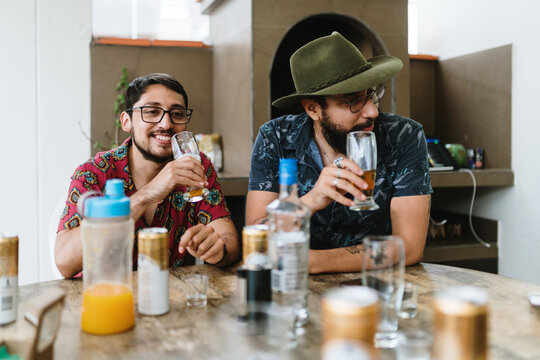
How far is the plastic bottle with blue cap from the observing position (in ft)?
3.02

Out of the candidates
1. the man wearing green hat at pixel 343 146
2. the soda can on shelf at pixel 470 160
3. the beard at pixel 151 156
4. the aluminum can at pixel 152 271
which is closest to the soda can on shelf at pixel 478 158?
the soda can on shelf at pixel 470 160

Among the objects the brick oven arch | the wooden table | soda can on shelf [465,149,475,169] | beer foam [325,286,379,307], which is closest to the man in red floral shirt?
the wooden table

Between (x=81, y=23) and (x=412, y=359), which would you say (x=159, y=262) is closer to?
(x=412, y=359)

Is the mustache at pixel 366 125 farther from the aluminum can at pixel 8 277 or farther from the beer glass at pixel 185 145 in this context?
the aluminum can at pixel 8 277

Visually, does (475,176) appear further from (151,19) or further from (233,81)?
(151,19)

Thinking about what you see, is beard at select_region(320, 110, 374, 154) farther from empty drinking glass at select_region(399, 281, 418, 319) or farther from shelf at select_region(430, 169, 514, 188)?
shelf at select_region(430, 169, 514, 188)

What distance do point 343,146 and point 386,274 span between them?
3.28ft

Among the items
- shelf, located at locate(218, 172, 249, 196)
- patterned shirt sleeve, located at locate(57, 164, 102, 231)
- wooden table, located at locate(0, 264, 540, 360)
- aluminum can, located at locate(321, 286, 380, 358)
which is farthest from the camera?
shelf, located at locate(218, 172, 249, 196)

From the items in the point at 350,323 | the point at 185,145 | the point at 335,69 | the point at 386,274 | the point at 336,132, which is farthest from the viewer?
the point at 336,132

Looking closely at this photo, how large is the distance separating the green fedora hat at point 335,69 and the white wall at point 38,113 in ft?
5.57

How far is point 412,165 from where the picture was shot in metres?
1.69

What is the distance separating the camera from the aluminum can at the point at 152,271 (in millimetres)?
974

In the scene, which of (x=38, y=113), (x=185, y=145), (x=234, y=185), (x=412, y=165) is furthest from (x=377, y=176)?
(x=38, y=113)

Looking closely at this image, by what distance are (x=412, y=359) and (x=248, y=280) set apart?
0.32 m
